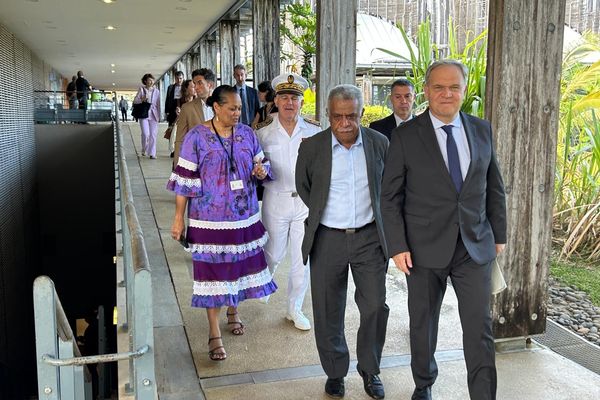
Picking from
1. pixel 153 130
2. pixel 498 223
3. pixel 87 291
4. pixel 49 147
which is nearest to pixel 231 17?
pixel 153 130

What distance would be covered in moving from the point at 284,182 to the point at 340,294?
3.06 ft

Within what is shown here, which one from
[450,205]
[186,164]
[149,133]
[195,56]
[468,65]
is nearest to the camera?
[450,205]

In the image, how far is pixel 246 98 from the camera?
22.9 ft

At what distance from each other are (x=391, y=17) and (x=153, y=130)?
25.1ft

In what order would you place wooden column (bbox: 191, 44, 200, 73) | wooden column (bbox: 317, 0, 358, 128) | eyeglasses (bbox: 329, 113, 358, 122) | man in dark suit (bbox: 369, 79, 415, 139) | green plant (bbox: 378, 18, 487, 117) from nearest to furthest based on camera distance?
eyeglasses (bbox: 329, 113, 358, 122) → man in dark suit (bbox: 369, 79, 415, 139) → wooden column (bbox: 317, 0, 358, 128) → green plant (bbox: 378, 18, 487, 117) → wooden column (bbox: 191, 44, 200, 73)

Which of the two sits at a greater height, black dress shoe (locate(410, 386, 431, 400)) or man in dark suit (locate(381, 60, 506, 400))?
man in dark suit (locate(381, 60, 506, 400))

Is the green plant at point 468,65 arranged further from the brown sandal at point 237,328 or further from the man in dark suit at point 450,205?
the brown sandal at point 237,328

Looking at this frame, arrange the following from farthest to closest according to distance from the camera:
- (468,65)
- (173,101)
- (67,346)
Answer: (173,101) < (468,65) < (67,346)

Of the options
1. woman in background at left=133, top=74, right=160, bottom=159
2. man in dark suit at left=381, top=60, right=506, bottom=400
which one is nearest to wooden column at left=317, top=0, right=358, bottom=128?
man in dark suit at left=381, top=60, right=506, bottom=400

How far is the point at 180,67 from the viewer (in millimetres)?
23953

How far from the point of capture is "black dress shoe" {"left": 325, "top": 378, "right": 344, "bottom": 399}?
3107 mm

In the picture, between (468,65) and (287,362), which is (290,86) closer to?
(287,362)

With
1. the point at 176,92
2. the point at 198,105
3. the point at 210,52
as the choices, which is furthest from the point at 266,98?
the point at 210,52

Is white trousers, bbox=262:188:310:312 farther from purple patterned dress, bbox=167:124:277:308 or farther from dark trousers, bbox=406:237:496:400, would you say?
dark trousers, bbox=406:237:496:400
